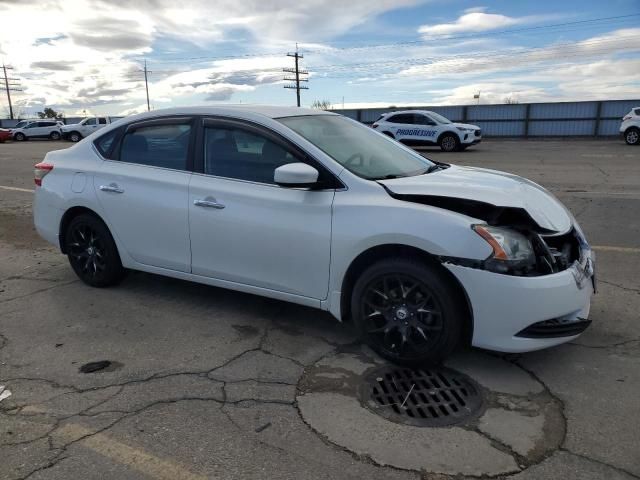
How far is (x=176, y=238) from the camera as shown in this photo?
4336 mm

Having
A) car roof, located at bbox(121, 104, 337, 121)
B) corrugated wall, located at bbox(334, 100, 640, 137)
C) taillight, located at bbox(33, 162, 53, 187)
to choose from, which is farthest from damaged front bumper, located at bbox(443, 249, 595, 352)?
corrugated wall, located at bbox(334, 100, 640, 137)

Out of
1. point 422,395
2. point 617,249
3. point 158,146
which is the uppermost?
point 158,146

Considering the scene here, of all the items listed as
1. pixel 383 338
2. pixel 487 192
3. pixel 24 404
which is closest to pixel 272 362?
pixel 383 338

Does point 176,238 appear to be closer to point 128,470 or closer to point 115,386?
point 115,386

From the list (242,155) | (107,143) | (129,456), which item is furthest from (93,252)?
(129,456)

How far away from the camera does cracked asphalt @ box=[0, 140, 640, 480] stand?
2.58 m

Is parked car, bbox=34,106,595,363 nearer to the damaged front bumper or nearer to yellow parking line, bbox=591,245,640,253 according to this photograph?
the damaged front bumper

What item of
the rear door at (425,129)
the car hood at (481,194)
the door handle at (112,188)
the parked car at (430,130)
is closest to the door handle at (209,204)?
the door handle at (112,188)

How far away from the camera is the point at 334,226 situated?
357cm

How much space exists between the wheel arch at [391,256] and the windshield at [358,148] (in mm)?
573

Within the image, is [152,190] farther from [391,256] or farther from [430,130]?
[430,130]

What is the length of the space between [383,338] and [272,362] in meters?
0.75

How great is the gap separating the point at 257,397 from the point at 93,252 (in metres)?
2.62

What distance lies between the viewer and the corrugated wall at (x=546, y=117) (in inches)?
1153
